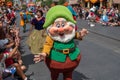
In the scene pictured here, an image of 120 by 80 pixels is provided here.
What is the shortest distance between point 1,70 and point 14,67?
2.28ft

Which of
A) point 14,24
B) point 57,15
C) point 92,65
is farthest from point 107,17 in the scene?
point 57,15

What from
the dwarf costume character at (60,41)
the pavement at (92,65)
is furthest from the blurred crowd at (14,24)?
the dwarf costume character at (60,41)

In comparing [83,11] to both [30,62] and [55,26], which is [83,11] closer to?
[30,62]

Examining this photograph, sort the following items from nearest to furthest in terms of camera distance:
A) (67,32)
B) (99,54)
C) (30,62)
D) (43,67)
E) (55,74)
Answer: (67,32), (55,74), (43,67), (30,62), (99,54)

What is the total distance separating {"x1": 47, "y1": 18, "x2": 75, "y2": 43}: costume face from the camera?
4555mm

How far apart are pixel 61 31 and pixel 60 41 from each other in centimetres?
19

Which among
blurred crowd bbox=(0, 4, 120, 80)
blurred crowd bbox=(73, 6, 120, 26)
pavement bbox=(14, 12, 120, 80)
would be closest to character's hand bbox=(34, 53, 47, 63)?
Result: blurred crowd bbox=(0, 4, 120, 80)

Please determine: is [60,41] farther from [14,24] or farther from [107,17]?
[107,17]

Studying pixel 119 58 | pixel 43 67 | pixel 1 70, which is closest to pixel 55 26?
pixel 1 70

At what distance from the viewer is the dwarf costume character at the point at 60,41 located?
4.59 m

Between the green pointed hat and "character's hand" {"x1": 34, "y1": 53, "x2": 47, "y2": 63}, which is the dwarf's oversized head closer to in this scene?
the green pointed hat

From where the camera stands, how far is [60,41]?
4.63m

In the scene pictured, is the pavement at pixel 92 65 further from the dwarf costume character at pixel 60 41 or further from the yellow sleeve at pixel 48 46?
the yellow sleeve at pixel 48 46

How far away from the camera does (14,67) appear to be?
17.8 ft
